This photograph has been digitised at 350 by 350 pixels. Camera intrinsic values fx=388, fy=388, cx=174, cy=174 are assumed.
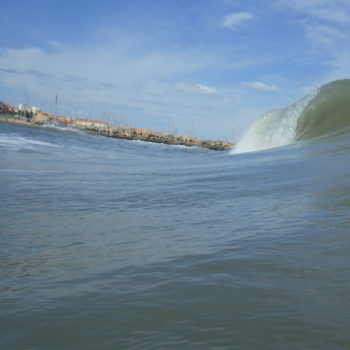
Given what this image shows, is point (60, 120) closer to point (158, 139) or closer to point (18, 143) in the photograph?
point (158, 139)

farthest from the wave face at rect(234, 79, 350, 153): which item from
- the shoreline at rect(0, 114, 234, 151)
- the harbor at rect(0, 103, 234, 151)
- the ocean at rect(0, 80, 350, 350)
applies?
the shoreline at rect(0, 114, 234, 151)

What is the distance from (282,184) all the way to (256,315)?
3232mm

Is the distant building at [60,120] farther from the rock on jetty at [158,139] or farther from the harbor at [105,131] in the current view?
the rock on jetty at [158,139]

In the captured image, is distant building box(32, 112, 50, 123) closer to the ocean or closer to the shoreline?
the shoreline

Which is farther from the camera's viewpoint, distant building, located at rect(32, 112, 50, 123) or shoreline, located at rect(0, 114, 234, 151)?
distant building, located at rect(32, 112, 50, 123)

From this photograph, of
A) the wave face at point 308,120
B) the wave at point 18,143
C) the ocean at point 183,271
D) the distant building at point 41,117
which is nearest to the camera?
the ocean at point 183,271

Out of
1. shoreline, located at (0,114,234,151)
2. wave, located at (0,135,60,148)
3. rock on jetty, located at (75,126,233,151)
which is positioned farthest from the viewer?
rock on jetty, located at (75,126,233,151)

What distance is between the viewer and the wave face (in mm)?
14841

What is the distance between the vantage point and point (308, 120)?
16.7 meters

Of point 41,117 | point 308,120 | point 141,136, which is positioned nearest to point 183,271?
point 308,120

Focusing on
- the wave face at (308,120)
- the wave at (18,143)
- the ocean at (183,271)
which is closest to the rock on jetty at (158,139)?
the wave face at (308,120)

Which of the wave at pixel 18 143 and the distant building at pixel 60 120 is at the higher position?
the distant building at pixel 60 120

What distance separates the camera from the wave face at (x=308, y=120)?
1484cm

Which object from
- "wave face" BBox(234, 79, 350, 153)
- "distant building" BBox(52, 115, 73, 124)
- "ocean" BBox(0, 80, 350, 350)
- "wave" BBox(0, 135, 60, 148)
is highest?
"distant building" BBox(52, 115, 73, 124)
